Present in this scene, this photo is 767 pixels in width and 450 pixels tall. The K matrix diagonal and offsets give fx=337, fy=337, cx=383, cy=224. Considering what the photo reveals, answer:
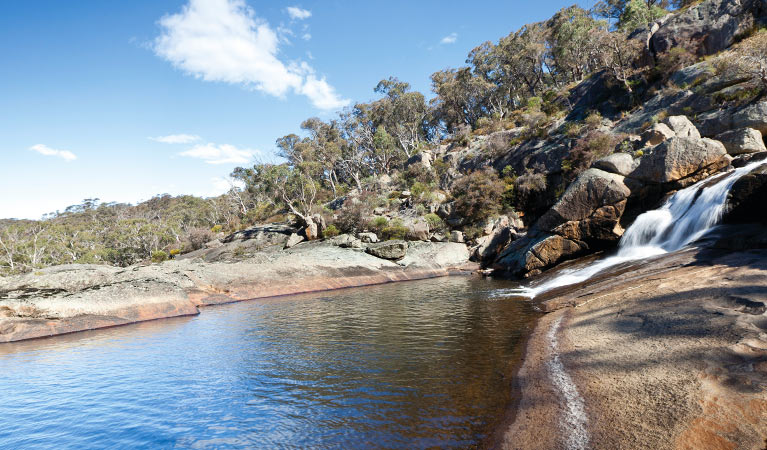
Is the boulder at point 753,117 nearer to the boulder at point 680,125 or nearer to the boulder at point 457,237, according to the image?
the boulder at point 680,125

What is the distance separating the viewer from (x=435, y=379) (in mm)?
9398

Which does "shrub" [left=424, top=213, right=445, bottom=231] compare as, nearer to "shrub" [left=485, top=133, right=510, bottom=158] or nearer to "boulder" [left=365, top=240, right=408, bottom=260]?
"boulder" [left=365, top=240, right=408, bottom=260]

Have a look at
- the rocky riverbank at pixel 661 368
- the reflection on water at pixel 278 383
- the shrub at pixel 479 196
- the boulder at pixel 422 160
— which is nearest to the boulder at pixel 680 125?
the rocky riverbank at pixel 661 368

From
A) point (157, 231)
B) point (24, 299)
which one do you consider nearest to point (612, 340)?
point (24, 299)

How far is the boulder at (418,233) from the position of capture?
41.5m

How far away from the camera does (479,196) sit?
4056cm

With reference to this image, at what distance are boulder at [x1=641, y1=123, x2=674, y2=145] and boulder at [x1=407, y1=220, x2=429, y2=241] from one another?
23.1 metres

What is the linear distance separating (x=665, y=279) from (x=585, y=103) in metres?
38.9

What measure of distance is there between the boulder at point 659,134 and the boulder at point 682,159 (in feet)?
11.7

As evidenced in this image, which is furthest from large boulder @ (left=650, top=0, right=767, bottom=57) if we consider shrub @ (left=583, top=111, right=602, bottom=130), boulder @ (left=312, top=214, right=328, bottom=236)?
boulder @ (left=312, top=214, right=328, bottom=236)

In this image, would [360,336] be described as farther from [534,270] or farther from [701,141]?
[701,141]

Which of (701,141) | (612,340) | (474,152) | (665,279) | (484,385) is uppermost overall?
(474,152)

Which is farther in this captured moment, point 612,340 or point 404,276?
point 404,276

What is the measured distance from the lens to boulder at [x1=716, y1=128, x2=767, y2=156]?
1955 cm
